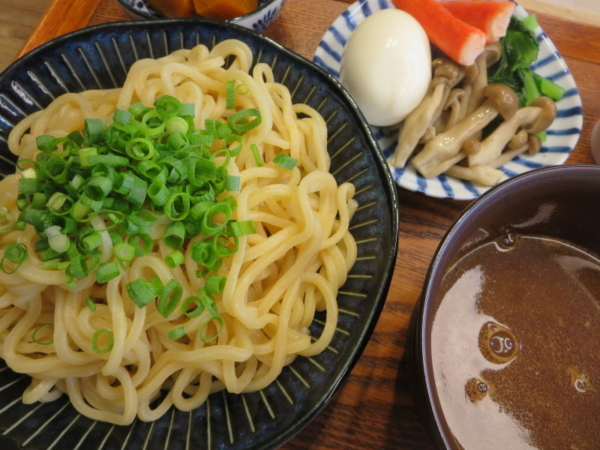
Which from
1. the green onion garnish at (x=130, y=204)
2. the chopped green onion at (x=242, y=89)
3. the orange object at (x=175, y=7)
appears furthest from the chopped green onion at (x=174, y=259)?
the orange object at (x=175, y=7)

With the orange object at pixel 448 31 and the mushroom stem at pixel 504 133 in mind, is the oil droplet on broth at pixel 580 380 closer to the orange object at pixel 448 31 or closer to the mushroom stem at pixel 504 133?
the mushroom stem at pixel 504 133

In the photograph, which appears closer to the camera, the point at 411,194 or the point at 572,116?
the point at 411,194

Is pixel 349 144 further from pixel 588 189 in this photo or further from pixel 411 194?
pixel 588 189

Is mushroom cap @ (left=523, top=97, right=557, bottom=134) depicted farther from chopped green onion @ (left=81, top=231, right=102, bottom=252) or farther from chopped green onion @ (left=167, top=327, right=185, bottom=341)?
chopped green onion @ (left=81, top=231, right=102, bottom=252)

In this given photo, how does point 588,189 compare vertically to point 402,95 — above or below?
above

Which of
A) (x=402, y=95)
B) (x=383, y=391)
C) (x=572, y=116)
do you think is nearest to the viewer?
(x=383, y=391)

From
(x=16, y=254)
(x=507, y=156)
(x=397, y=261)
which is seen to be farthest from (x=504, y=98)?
(x=16, y=254)

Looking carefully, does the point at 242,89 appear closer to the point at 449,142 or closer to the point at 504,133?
the point at 449,142

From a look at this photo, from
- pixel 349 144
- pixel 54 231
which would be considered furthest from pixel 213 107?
pixel 54 231
